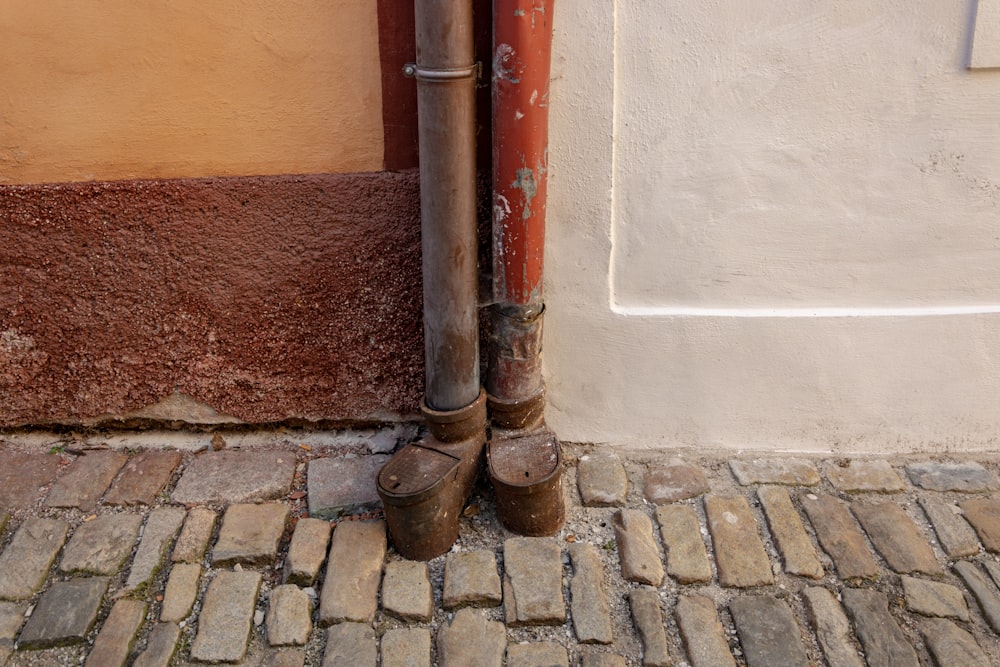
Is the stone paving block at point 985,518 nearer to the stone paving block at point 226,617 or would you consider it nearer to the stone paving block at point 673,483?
the stone paving block at point 673,483

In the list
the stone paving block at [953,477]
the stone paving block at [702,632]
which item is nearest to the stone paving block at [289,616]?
the stone paving block at [702,632]

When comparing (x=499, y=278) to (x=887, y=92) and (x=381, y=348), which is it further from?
(x=887, y=92)

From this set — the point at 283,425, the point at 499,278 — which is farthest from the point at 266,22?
the point at 283,425

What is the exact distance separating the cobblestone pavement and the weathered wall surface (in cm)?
23

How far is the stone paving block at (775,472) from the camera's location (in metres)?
3.01

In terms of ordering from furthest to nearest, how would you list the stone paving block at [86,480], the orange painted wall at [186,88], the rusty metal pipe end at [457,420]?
the stone paving block at [86,480]
the rusty metal pipe end at [457,420]
the orange painted wall at [186,88]

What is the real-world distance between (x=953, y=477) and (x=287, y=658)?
7.42 feet

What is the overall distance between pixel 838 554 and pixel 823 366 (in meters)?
0.67

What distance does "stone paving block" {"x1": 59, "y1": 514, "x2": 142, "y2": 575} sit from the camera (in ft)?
8.59

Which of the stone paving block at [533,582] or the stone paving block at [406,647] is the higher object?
the stone paving block at [533,582]

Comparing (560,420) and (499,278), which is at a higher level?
(499,278)

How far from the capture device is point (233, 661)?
7.64 feet

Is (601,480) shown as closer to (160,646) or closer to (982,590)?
(982,590)

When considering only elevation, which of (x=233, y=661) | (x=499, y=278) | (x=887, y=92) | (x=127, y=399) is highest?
(x=887, y=92)
